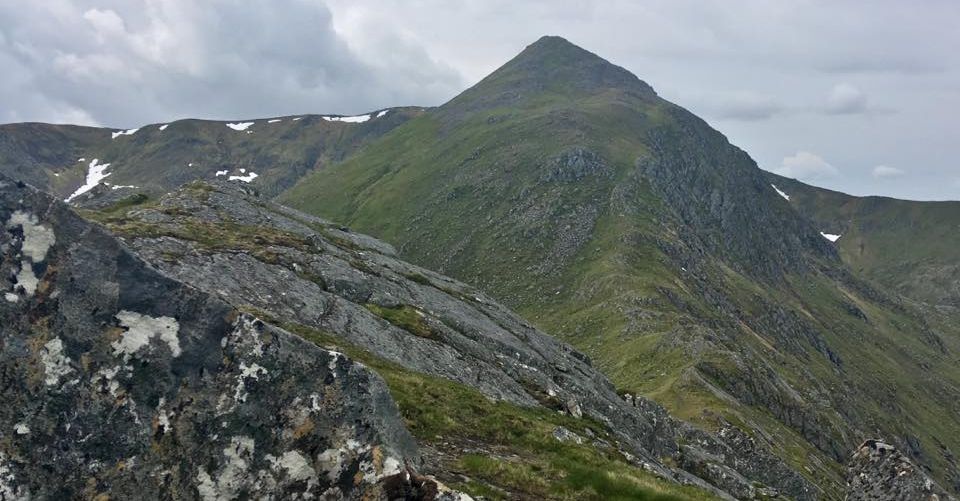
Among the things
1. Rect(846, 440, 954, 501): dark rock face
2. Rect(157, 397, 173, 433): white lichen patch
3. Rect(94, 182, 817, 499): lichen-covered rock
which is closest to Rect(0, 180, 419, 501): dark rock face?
Rect(157, 397, 173, 433): white lichen patch

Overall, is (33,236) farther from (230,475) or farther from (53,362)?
(230,475)

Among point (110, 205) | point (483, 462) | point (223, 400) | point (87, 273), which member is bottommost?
point (483, 462)

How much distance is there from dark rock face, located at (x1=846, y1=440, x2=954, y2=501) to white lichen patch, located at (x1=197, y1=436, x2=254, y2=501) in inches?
1033

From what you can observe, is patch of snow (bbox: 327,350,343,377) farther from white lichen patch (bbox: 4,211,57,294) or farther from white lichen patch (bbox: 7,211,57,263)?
white lichen patch (bbox: 7,211,57,263)

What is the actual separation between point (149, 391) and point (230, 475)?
2.54 meters

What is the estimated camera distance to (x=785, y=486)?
76625 mm

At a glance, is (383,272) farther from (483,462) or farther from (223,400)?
(223,400)

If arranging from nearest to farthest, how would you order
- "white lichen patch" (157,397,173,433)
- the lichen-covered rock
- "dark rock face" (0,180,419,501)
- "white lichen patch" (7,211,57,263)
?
"dark rock face" (0,180,419,501) < "white lichen patch" (157,397,173,433) < "white lichen patch" (7,211,57,263) < the lichen-covered rock

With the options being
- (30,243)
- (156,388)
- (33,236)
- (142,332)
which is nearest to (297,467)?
(156,388)

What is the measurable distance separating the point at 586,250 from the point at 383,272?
421 ft

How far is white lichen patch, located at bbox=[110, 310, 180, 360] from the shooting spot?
13.6 m

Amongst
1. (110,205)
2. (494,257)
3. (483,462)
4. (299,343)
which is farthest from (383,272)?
(494,257)

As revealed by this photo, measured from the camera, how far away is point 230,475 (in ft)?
43.2

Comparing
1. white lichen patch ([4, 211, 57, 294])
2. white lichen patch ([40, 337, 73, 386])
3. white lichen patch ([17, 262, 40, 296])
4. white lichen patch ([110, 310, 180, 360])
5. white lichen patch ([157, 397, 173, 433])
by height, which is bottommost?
white lichen patch ([157, 397, 173, 433])
